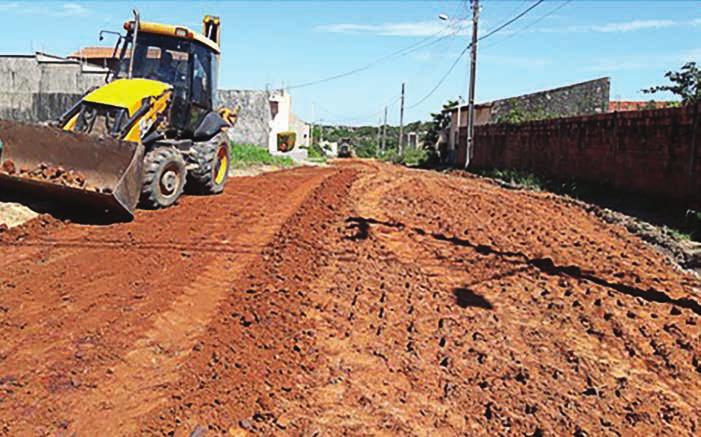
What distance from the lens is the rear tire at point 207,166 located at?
42.8 ft

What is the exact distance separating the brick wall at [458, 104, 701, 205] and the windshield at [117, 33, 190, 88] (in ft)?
33.0

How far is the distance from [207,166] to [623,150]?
10.5m

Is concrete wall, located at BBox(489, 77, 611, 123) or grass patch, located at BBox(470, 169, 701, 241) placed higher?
concrete wall, located at BBox(489, 77, 611, 123)

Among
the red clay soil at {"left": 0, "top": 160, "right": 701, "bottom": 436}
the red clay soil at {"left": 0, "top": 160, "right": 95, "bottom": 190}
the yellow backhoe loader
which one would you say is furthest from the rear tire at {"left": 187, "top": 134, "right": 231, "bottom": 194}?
the red clay soil at {"left": 0, "top": 160, "right": 95, "bottom": 190}

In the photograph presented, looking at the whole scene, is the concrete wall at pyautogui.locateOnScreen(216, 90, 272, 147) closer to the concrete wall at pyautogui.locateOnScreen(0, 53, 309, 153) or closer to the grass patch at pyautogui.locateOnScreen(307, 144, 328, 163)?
the grass patch at pyautogui.locateOnScreen(307, 144, 328, 163)

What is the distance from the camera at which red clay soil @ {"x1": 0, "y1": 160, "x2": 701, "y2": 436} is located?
→ 15.1 feet

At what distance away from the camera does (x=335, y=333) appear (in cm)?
612

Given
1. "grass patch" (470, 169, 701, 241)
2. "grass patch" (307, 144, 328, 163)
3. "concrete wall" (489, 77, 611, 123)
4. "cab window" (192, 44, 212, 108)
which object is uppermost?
"concrete wall" (489, 77, 611, 123)

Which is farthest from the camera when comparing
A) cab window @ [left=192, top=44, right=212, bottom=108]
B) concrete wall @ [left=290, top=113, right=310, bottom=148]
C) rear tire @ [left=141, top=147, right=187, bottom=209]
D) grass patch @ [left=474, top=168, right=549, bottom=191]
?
concrete wall @ [left=290, top=113, right=310, bottom=148]

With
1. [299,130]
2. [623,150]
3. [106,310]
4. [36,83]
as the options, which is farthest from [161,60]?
[299,130]

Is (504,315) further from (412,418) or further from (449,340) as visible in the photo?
(412,418)

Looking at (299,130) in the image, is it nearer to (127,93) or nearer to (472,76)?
(472,76)

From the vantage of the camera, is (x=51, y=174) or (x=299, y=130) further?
(x=299, y=130)

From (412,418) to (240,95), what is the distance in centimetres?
3434
